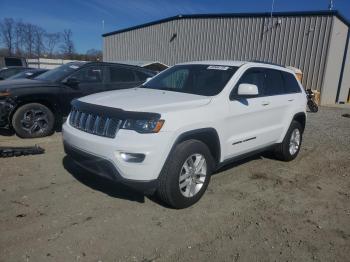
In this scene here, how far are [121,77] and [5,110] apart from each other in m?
2.74

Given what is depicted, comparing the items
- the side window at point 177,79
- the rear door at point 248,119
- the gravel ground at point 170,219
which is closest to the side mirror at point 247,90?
the rear door at point 248,119

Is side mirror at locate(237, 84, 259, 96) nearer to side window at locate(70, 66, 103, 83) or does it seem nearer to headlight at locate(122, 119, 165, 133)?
headlight at locate(122, 119, 165, 133)

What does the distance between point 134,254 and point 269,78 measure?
375 centimetres

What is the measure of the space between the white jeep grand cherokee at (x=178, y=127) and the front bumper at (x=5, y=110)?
9.33ft

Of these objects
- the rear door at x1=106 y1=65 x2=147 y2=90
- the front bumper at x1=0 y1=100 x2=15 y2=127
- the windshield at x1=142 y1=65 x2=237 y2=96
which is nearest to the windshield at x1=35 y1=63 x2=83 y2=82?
the rear door at x1=106 y1=65 x2=147 y2=90

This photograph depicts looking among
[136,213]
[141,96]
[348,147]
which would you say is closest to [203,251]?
[136,213]

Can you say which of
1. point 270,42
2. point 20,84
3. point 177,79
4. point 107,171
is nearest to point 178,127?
point 107,171

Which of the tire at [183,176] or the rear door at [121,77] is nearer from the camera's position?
the tire at [183,176]

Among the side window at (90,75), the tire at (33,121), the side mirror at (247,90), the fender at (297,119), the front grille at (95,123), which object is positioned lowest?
the tire at (33,121)

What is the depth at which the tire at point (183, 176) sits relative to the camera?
372cm

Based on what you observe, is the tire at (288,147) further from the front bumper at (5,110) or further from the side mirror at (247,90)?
the front bumper at (5,110)

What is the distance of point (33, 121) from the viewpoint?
23.1 feet

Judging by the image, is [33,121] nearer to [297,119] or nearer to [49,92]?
[49,92]

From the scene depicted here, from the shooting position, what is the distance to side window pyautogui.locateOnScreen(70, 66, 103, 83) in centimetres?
771
